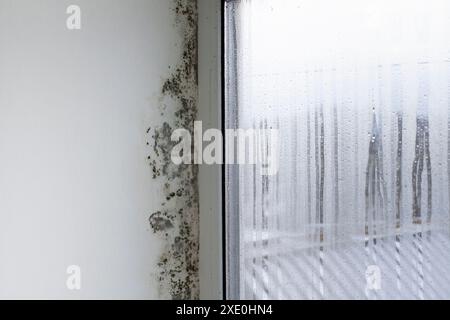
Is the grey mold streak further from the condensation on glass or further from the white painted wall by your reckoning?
the condensation on glass

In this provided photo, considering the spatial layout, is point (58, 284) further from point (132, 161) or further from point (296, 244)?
point (296, 244)

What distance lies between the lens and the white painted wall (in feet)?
5.63

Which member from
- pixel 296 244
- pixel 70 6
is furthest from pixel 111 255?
pixel 70 6

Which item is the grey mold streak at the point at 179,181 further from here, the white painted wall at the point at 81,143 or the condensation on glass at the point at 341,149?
the condensation on glass at the point at 341,149

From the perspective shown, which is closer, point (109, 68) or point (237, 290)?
point (109, 68)

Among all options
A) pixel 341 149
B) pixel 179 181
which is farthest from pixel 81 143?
pixel 341 149

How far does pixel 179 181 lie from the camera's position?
2.27m

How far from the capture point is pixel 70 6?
6.09 ft

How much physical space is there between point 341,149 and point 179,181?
74 centimetres

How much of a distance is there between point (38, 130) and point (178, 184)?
69 cm

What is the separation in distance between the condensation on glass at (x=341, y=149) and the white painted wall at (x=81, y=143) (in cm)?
38

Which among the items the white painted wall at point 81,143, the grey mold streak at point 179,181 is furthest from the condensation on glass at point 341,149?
the white painted wall at point 81,143

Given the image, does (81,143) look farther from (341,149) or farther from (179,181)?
(341,149)

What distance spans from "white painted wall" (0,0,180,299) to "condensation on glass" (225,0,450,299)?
1.23 feet
